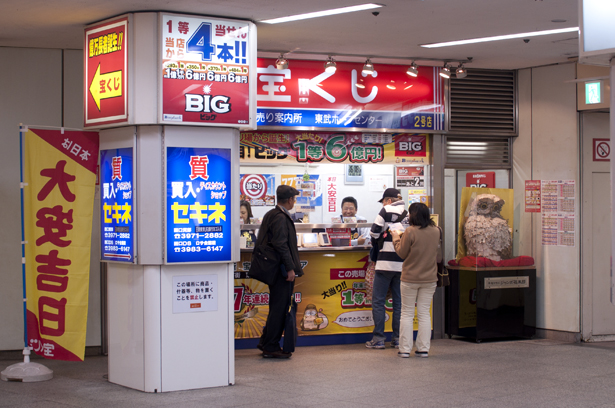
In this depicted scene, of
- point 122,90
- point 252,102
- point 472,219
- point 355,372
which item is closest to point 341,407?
point 355,372

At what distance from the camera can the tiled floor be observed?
527 cm

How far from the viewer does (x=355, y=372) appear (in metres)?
6.31

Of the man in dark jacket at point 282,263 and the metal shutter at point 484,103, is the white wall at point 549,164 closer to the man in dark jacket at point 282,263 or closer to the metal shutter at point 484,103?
the metal shutter at point 484,103

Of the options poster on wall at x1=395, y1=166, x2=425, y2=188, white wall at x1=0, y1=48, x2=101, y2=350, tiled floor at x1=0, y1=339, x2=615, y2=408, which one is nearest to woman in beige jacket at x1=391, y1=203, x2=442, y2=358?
tiled floor at x1=0, y1=339, x2=615, y2=408

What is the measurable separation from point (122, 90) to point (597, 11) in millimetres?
3673

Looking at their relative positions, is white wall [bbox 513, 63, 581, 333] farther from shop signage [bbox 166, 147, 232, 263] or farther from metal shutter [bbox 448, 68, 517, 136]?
shop signage [bbox 166, 147, 232, 263]

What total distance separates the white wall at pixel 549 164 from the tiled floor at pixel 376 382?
2.61 feet

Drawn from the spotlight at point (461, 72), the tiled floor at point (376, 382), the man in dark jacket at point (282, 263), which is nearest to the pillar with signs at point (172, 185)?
the tiled floor at point (376, 382)

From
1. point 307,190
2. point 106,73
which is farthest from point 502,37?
point 106,73

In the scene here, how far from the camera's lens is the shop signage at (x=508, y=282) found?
316 inches

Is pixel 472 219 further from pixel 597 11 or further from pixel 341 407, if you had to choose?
pixel 597 11

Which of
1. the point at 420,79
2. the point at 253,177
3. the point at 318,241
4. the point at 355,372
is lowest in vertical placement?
the point at 355,372

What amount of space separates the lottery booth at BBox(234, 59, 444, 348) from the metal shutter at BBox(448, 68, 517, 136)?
251 mm

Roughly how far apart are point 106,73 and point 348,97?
3093 mm
